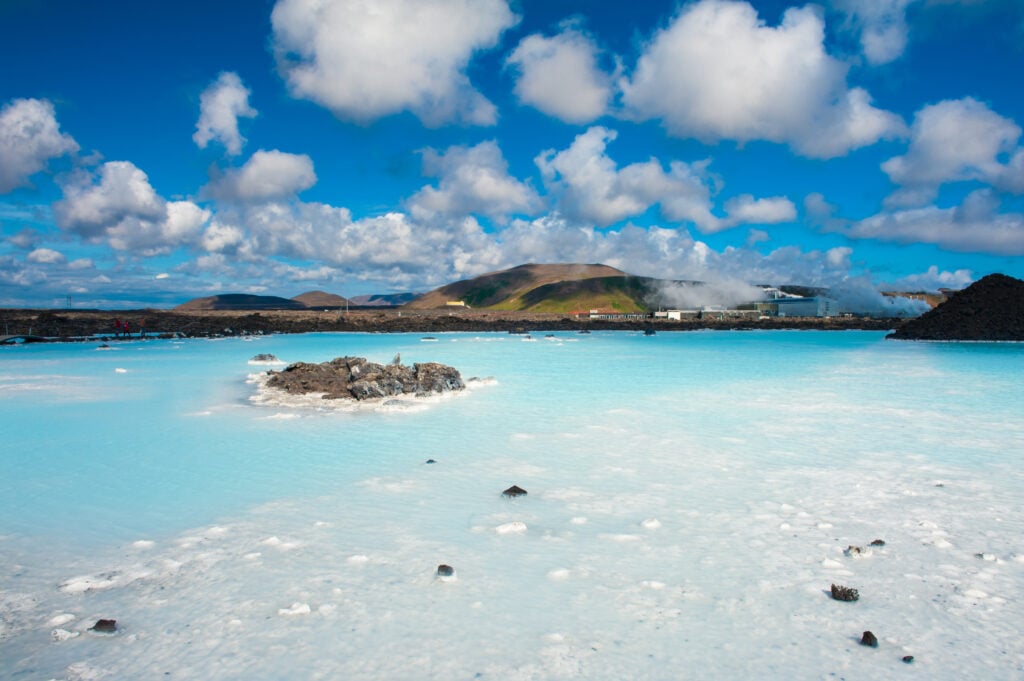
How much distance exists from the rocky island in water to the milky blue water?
301cm

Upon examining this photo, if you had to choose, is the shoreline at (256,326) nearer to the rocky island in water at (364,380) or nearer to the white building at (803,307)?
the white building at (803,307)

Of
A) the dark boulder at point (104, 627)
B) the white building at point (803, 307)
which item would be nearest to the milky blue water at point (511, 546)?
the dark boulder at point (104, 627)

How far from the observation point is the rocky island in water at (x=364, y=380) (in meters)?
16.1

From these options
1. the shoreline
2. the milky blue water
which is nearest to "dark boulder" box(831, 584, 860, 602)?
the milky blue water

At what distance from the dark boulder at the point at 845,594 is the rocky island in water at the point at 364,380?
12.7 m

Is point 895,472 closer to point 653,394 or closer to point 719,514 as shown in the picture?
point 719,514

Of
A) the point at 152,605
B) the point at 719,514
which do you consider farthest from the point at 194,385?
the point at 719,514

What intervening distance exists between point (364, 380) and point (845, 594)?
1359 cm

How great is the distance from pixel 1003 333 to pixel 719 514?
52.9 m

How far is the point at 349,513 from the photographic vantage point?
716 centimetres

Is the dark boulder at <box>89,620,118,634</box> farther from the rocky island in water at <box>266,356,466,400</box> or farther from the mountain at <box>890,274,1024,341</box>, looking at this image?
the mountain at <box>890,274,1024,341</box>

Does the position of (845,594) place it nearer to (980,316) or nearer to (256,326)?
(980,316)

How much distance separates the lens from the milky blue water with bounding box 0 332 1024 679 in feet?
13.7

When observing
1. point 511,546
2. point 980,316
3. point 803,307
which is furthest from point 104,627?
point 803,307
